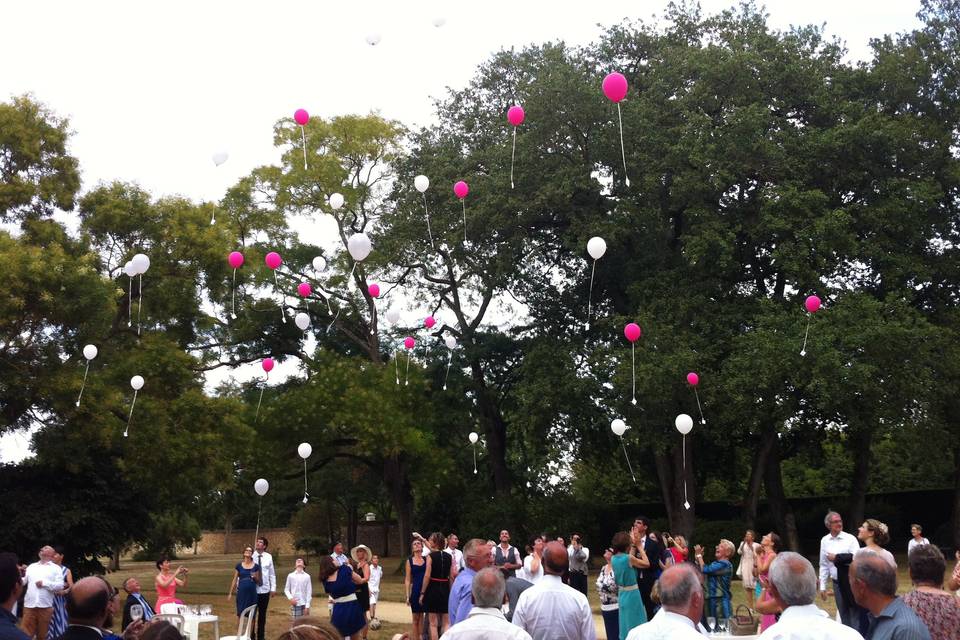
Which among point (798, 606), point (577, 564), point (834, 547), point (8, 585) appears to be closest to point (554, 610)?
point (798, 606)

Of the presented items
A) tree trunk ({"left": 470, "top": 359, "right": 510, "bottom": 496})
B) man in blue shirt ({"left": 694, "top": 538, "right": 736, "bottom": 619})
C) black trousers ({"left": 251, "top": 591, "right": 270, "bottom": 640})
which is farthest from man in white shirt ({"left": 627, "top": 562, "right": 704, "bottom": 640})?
tree trunk ({"left": 470, "top": 359, "right": 510, "bottom": 496})

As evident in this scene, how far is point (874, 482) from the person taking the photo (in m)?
40.2

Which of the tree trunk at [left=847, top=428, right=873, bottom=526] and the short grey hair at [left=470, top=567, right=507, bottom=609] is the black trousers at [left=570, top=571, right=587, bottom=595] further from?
the tree trunk at [left=847, top=428, right=873, bottom=526]

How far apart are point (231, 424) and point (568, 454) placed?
1077cm

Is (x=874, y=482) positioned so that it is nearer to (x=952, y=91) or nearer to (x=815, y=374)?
→ (x=952, y=91)

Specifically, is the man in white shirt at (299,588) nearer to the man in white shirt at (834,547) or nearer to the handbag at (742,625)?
the handbag at (742,625)

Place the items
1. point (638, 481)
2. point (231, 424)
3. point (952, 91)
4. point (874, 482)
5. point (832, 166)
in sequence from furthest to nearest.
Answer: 1. point (874, 482)
2. point (638, 481)
3. point (952, 91)
4. point (832, 166)
5. point (231, 424)

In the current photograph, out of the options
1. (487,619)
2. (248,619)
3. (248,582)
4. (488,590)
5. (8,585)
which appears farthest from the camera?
(248,582)

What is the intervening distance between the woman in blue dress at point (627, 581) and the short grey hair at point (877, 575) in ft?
19.8

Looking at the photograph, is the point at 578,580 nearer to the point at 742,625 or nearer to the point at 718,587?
the point at 718,587

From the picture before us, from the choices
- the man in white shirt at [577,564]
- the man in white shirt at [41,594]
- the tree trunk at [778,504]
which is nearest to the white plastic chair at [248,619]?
the man in white shirt at [41,594]

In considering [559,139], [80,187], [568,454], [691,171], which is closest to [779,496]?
[568,454]

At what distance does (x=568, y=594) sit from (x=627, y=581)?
4.54 metres

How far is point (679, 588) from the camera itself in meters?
4.29
